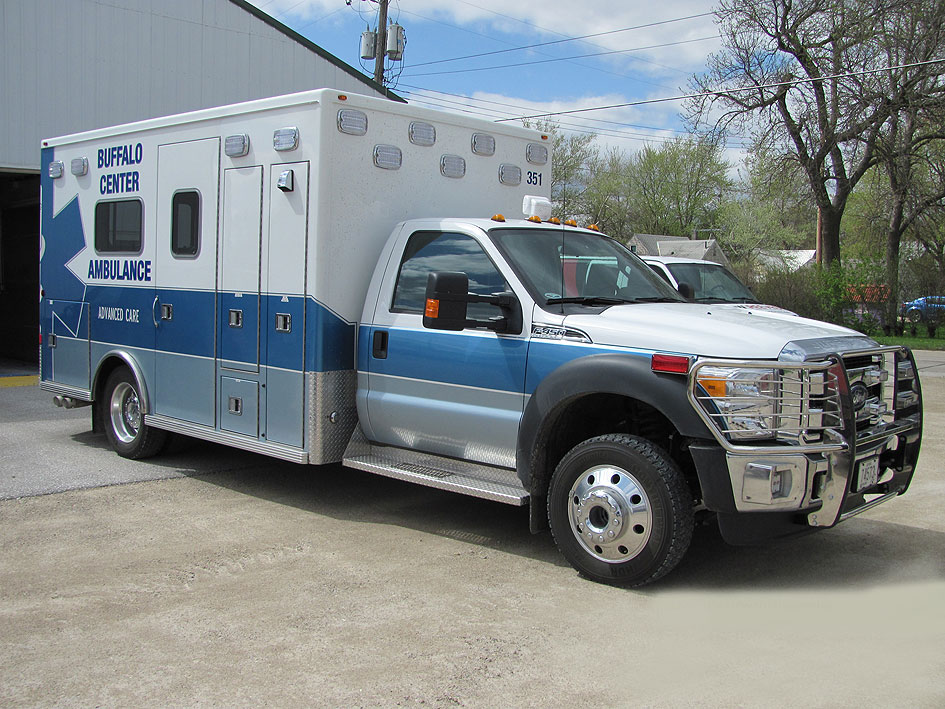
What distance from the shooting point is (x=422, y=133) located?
6918mm

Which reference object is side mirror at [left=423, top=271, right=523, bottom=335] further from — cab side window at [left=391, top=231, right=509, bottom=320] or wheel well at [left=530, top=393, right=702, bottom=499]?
wheel well at [left=530, top=393, right=702, bottom=499]

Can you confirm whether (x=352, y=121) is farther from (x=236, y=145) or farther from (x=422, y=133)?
(x=236, y=145)

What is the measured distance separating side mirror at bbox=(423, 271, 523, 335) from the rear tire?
3709 mm

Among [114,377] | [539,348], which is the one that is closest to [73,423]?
[114,377]

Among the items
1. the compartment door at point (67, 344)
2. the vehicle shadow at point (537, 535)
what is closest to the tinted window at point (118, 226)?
the compartment door at point (67, 344)

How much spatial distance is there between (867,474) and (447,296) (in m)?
2.54

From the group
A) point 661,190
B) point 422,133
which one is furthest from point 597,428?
point 661,190

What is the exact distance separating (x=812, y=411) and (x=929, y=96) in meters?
25.6

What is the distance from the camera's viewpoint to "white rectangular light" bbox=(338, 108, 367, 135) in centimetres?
641

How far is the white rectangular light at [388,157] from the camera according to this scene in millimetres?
6609

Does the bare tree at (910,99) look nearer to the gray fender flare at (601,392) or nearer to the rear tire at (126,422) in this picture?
the rear tire at (126,422)

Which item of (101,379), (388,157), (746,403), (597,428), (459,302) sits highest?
(388,157)

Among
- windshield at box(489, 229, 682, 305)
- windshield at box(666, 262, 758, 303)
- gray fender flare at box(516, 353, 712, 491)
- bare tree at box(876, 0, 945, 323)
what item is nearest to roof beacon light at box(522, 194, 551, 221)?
windshield at box(489, 229, 682, 305)

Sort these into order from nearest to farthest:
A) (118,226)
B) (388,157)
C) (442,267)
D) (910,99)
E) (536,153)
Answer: (442,267)
(388,157)
(536,153)
(118,226)
(910,99)
